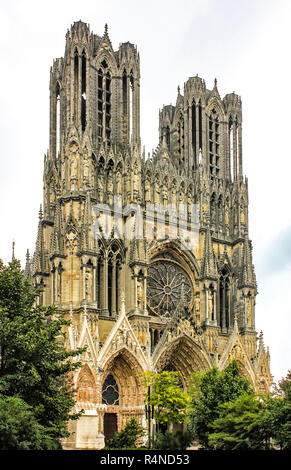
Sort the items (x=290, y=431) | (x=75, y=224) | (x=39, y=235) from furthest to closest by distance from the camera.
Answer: (x=39, y=235), (x=75, y=224), (x=290, y=431)

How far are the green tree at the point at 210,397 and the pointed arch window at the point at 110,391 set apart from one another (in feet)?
20.6

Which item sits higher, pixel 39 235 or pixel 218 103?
pixel 218 103

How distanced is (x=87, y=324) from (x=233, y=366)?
28.1 ft

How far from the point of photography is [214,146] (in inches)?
2143

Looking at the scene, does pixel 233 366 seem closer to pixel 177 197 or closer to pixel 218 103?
pixel 177 197

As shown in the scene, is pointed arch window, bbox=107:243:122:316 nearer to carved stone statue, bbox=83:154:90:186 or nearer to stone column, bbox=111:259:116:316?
stone column, bbox=111:259:116:316

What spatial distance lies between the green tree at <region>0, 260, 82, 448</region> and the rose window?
53.7 ft

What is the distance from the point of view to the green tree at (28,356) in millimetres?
27688

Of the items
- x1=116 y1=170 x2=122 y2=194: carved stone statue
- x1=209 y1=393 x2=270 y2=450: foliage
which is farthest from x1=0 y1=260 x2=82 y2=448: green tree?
x1=116 y1=170 x2=122 y2=194: carved stone statue

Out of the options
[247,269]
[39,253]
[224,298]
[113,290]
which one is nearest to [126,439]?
[113,290]

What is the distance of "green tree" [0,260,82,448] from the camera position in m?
27.7

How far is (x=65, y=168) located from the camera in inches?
1807

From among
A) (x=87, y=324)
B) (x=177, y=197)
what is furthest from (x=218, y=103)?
(x=87, y=324)

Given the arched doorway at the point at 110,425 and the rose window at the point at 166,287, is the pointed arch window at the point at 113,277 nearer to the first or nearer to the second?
the rose window at the point at 166,287
